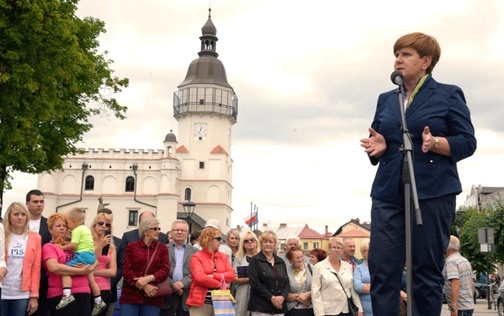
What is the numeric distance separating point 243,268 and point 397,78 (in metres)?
6.63

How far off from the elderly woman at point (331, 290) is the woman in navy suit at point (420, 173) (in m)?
5.54

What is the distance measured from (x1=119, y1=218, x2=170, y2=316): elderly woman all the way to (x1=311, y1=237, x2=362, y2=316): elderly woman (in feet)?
7.12

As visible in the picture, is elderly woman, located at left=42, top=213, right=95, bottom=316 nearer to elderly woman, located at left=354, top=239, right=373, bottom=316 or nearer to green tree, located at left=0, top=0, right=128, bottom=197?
elderly woman, located at left=354, top=239, right=373, bottom=316

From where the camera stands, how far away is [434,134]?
372 centimetres

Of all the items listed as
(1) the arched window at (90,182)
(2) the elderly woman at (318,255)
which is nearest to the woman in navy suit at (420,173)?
(2) the elderly woman at (318,255)

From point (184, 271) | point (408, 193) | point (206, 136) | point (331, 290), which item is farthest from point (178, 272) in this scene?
point (206, 136)

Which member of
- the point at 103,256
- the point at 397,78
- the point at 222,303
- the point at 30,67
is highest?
the point at 30,67

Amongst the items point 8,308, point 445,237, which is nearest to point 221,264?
point 8,308

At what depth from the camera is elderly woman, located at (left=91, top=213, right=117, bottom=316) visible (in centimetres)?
871

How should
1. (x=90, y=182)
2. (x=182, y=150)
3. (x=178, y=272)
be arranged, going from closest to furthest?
(x=178, y=272) < (x=90, y=182) < (x=182, y=150)

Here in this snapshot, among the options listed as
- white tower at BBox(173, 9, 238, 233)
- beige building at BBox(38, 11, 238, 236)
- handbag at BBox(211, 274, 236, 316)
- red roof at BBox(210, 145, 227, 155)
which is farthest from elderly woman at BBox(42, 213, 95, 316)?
red roof at BBox(210, 145, 227, 155)

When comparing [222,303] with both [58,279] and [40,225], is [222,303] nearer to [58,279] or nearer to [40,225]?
[58,279]

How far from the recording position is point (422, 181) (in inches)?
142

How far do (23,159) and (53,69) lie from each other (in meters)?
3.15
